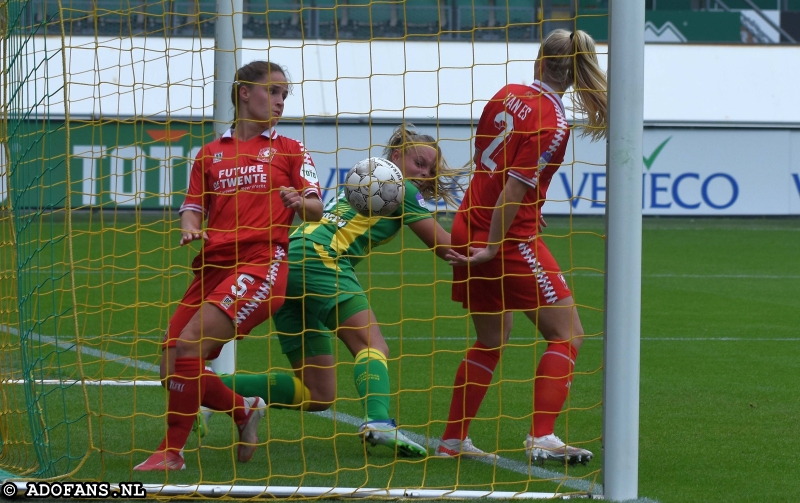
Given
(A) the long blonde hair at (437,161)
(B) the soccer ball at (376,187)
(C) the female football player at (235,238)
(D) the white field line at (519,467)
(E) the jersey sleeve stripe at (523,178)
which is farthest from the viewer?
(A) the long blonde hair at (437,161)

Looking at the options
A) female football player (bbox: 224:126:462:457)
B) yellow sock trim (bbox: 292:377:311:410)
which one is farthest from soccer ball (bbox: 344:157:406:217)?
yellow sock trim (bbox: 292:377:311:410)

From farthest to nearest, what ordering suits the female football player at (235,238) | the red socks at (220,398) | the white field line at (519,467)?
the red socks at (220,398), the female football player at (235,238), the white field line at (519,467)

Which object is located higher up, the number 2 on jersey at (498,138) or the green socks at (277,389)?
the number 2 on jersey at (498,138)

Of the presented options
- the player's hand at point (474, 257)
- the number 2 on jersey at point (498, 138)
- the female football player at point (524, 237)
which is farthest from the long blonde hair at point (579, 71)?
the player's hand at point (474, 257)

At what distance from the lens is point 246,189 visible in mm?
4168

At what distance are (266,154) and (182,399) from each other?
1.00m

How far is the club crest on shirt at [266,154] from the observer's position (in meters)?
4.20

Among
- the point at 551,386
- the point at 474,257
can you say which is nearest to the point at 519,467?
the point at 551,386

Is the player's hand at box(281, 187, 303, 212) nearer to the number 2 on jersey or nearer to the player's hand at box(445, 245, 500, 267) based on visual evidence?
the player's hand at box(445, 245, 500, 267)

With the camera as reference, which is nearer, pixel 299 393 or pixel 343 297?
pixel 343 297

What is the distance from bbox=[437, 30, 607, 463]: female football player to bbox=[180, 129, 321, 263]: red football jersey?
28.0 inches

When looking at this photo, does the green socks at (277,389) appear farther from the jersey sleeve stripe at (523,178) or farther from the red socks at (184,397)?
the jersey sleeve stripe at (523,178)

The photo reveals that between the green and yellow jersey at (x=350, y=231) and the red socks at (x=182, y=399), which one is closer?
the red socks at (x=182, y=399)

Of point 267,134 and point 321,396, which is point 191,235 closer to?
point 267,134
